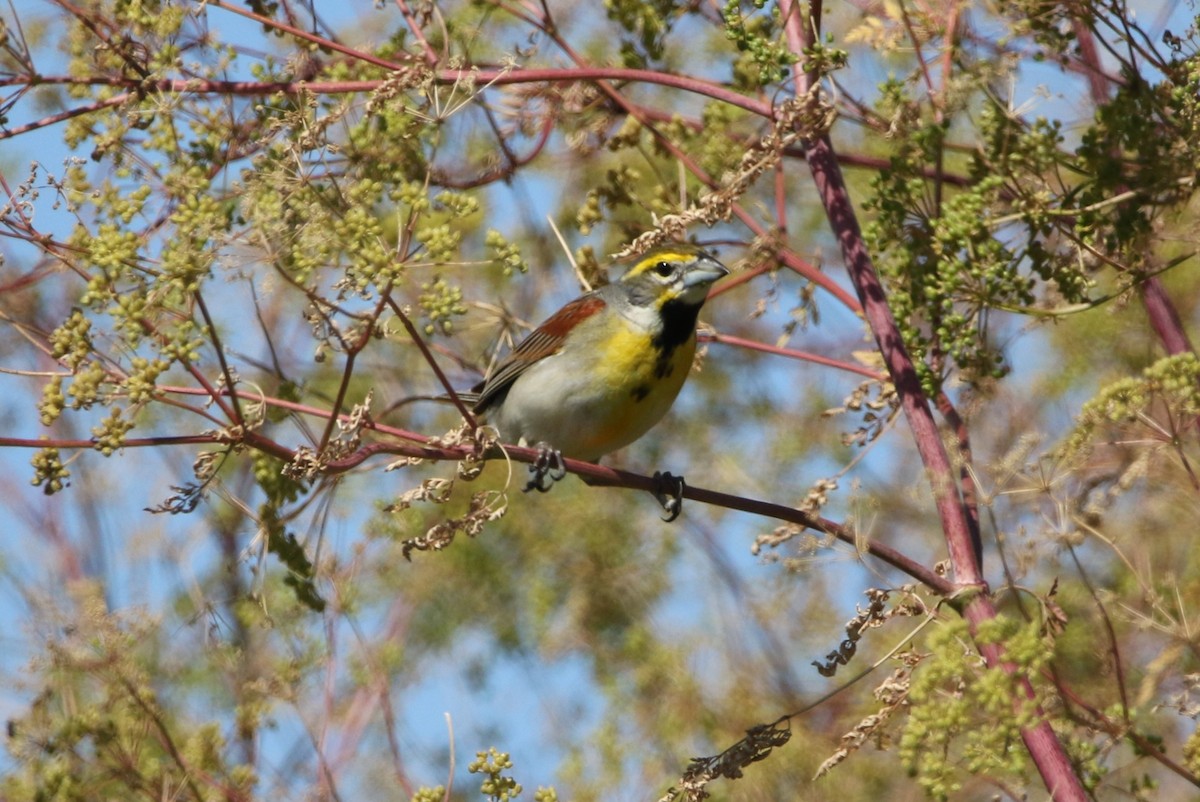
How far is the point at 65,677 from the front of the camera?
176 inches

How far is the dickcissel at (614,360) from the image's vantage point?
5219 millimetres

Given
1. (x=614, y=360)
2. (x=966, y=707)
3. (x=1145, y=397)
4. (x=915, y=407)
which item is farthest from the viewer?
(x=614, y=360)

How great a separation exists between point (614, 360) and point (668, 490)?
915mm

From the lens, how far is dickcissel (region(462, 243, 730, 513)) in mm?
5219

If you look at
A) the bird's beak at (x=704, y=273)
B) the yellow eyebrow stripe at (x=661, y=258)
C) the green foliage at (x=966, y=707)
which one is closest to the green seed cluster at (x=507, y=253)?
the green foliage at (x=966, y=707)

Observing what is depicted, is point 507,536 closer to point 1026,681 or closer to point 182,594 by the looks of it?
point 182,594

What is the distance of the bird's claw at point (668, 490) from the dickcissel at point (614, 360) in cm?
35

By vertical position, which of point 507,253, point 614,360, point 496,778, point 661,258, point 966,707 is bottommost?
point 966,707

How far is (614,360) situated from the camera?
5.23 m

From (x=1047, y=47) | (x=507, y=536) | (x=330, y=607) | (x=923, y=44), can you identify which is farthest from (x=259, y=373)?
(x=1047, y=47)

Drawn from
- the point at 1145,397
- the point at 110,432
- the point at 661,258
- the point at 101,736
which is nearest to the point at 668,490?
the point at 661,258

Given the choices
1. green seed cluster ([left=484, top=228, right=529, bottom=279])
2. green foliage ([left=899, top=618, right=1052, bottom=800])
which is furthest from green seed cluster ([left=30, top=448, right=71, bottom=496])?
green foliage ([left=899, top=618, right=1052, bottom=800])

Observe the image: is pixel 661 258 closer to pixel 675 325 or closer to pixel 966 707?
pixel 675 325

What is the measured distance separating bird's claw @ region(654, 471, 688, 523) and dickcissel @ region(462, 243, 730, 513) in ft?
1.14
